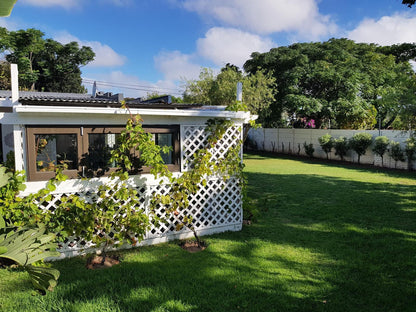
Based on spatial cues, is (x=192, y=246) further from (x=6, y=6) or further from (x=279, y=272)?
(x=6, y=6)

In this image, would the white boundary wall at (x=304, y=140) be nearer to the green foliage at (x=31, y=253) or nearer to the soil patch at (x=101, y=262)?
the soil patch at (x=101, y=262)

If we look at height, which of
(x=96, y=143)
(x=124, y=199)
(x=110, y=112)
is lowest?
(x=124, y=199)

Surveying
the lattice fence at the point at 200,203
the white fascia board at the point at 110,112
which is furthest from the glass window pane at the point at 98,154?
the white fascia board at the point at 110,112

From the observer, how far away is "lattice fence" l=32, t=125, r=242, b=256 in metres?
5.19

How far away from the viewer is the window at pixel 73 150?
448 cm

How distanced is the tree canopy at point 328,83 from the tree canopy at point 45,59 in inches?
1075

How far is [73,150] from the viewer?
4832 millimetres

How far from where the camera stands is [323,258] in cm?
473

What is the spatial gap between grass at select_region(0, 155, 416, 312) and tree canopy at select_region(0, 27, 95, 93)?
3666 centimetres

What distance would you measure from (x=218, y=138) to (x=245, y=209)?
1.72 metres

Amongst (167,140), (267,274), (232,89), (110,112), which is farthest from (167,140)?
(232,89)

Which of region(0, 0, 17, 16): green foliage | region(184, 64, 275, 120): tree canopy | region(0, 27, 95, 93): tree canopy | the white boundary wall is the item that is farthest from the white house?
region(0, 27, 95, 93): tree canopy

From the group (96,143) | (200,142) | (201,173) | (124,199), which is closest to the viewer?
(124,199)

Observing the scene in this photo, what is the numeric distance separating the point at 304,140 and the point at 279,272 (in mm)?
17383
